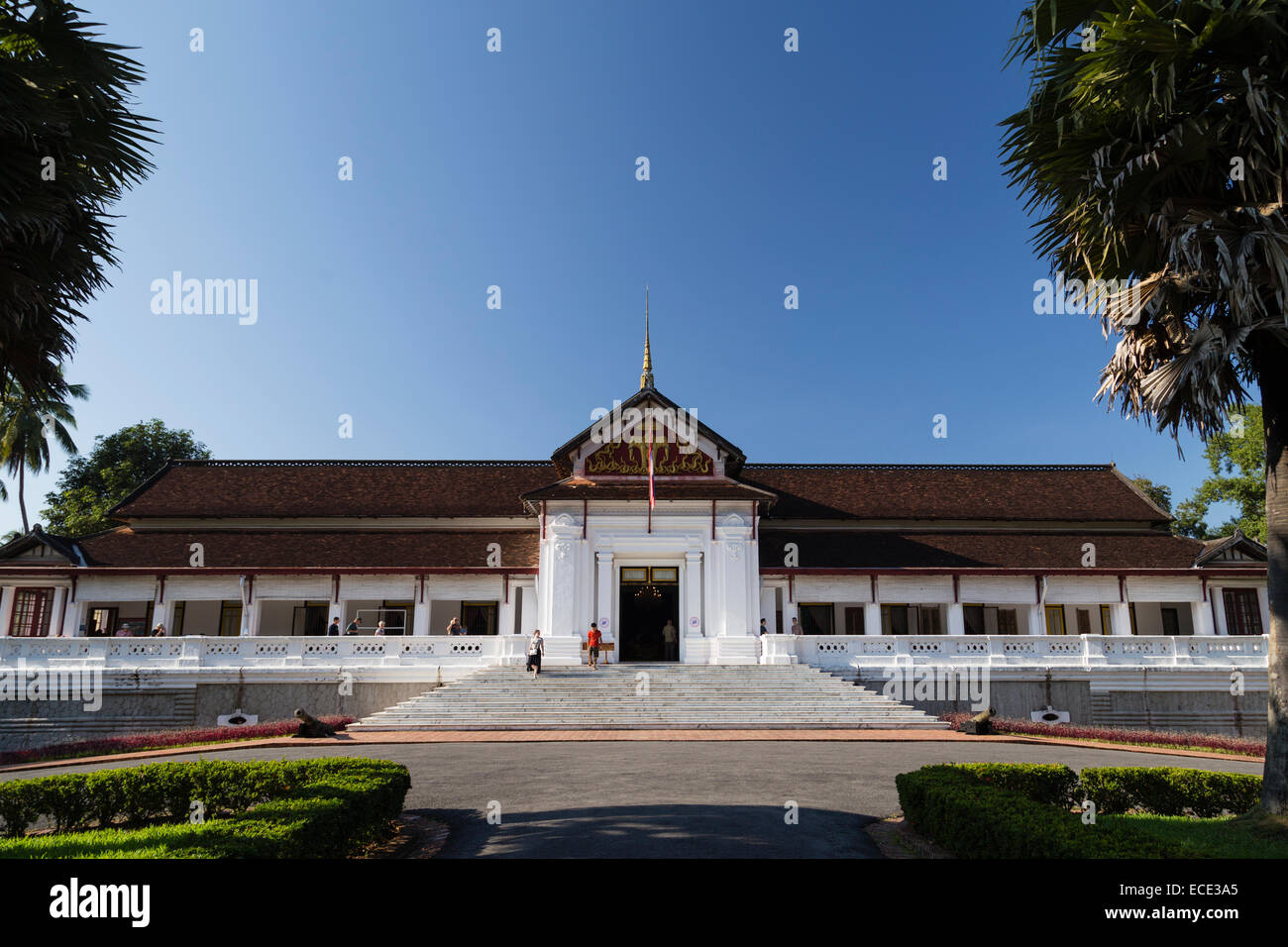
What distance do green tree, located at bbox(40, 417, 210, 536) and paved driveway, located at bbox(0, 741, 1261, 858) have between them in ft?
144

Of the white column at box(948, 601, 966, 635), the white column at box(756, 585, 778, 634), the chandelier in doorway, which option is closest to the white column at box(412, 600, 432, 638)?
the chandelier in doorway

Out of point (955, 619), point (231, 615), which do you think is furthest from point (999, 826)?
point (231, 615)

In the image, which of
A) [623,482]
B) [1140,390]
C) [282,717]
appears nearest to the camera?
[1140,390]

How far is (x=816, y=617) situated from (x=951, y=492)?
9857 millimetres

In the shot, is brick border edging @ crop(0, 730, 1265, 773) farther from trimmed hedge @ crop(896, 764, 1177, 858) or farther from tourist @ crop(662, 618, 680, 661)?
tourist @ crop(662, 618, 680, 661)

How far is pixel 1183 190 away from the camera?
9664mm

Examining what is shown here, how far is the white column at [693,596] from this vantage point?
28266 millimetres

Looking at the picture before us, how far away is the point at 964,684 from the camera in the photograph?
2392 cm

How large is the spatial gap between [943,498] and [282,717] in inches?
1100

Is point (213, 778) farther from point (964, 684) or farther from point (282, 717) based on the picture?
point (964, 684)

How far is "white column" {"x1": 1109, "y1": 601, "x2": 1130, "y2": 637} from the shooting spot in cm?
2947
